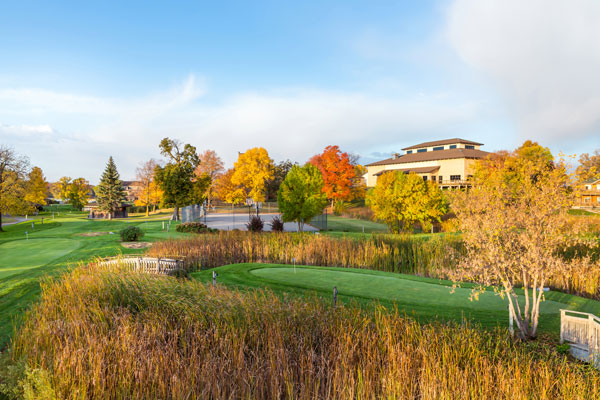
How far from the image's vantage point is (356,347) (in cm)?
530

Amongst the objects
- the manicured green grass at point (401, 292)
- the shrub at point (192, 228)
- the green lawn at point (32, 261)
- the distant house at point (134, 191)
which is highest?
the distant house at point (134, 191)

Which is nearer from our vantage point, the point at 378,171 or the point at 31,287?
the point at 31,287

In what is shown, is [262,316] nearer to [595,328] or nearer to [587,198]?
[595,328]

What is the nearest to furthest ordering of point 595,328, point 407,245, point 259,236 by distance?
point 595,328, point 407,245, point 259,236

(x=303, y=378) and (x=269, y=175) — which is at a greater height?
(x=269, y=175)

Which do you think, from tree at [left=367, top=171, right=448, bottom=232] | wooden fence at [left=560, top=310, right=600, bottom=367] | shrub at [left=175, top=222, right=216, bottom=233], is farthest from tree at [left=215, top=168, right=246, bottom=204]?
wooden fence at [left=560, top=310, right=600, bottom=367]

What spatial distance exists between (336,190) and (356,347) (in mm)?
42412

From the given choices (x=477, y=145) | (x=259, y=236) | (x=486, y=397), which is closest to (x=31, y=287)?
(x=259, y=236)

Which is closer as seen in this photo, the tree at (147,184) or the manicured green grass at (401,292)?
the manicured green grass at (401,292)

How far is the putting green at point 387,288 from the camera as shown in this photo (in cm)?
888

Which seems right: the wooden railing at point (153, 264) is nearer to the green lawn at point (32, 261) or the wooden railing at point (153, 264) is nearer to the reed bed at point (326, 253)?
the green lawn at point (32, 261)

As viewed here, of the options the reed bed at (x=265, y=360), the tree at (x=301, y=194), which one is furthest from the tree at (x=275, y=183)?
the reed bed at (x=265, y=360)

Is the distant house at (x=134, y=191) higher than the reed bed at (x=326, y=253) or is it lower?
higher

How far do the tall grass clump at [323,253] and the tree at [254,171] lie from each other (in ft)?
110
